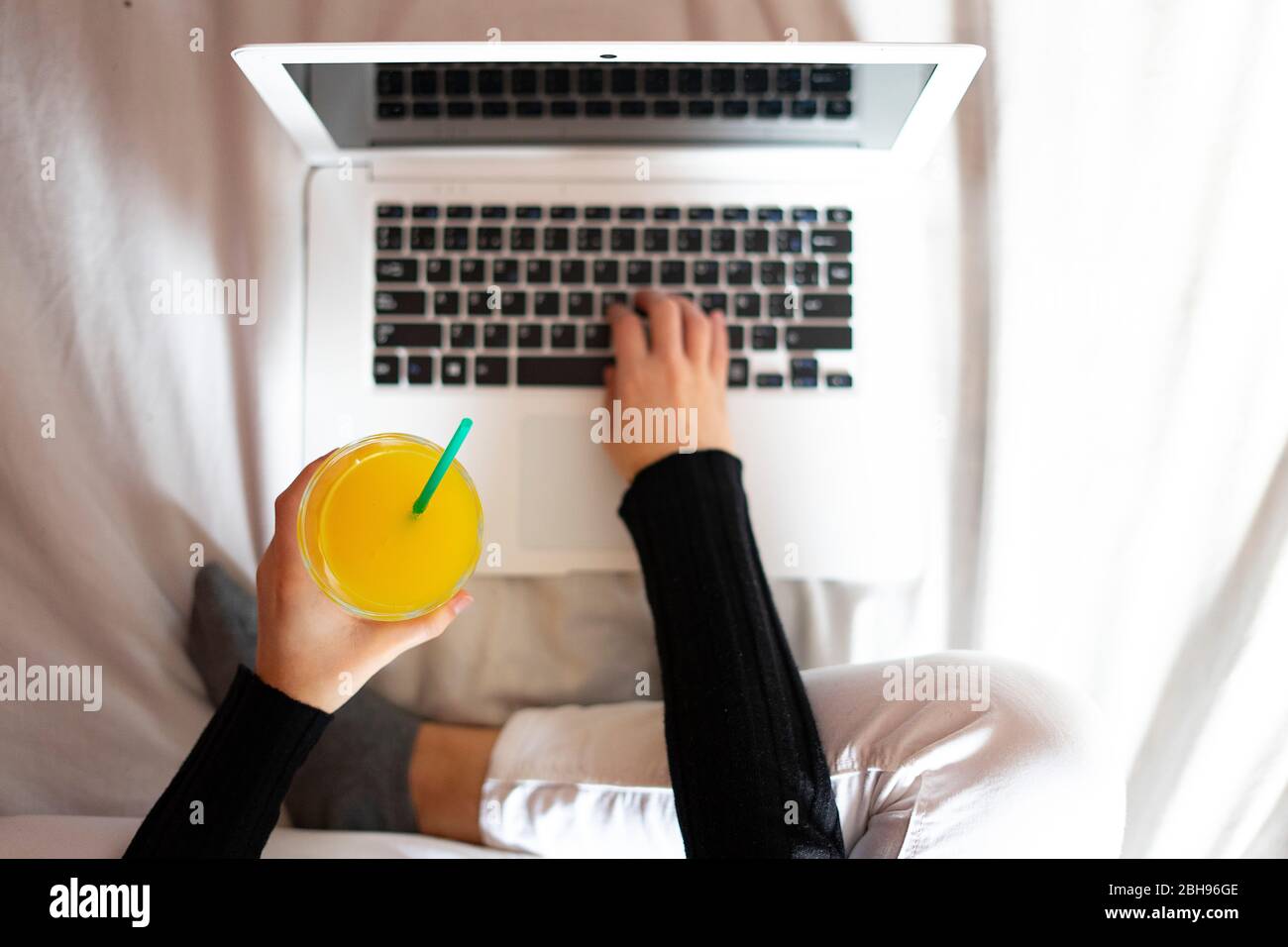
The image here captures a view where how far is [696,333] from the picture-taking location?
2.41 feet

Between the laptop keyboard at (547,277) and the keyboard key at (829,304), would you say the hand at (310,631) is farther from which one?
the keyboard key at (829,304)

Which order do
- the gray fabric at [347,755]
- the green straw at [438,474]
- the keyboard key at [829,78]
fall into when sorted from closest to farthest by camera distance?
the green straw at [438,474], the keyboard key at [829,78], the gray fabric at [347,755]

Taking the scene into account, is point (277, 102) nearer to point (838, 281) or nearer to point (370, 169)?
point (370, 169)

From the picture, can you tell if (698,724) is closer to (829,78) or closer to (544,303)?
(544,303)

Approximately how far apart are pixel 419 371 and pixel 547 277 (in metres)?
0.13

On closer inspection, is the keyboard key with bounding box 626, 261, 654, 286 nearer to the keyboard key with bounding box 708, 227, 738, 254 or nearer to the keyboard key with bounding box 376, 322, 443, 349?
the keyboard key with bounding box 708, 227, 738, 254

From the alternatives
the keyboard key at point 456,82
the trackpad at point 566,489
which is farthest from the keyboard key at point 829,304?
the keyboard key at point 456,82

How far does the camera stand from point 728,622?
709mm

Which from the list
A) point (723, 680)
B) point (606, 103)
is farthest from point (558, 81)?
point (723, 680)

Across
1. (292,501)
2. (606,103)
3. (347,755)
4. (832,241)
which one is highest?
(606,103)

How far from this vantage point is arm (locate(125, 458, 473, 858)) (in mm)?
614

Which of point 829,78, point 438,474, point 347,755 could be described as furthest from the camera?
point 347,755

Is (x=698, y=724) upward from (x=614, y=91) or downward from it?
downward

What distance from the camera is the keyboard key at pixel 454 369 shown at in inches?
28.4
